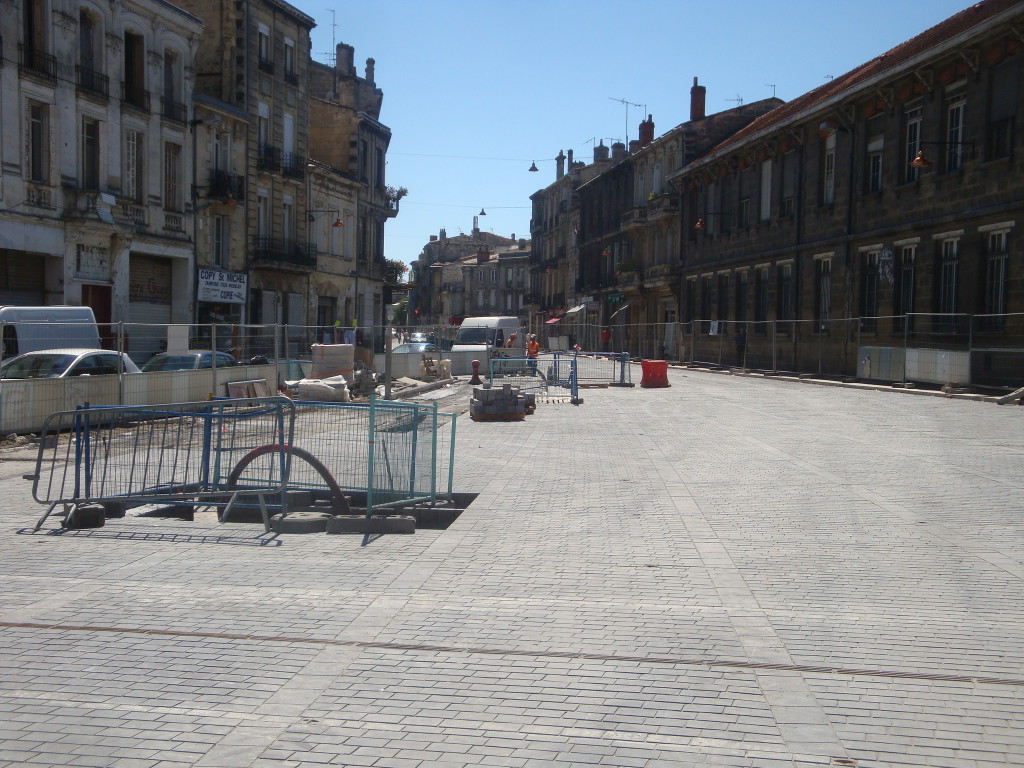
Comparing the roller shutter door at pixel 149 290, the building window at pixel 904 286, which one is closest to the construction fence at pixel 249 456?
the roller shutter door at pixel 149 290

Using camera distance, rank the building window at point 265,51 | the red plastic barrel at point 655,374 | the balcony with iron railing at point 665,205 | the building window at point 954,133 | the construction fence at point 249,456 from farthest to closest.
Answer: the balcony with iron railing at point 665,205 → the building window at point 265,51 → the red plastic barrel at point 655,374 → the building window at point 954,133 → the construction fence at point 249,456

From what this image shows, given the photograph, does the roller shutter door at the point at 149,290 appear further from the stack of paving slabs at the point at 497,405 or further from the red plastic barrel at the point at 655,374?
the red plastic barrel at the point at 655,374

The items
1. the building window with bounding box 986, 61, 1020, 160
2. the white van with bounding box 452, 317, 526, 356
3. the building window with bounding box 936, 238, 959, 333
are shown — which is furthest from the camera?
the white van with bounding box 452, 317, 526, 356

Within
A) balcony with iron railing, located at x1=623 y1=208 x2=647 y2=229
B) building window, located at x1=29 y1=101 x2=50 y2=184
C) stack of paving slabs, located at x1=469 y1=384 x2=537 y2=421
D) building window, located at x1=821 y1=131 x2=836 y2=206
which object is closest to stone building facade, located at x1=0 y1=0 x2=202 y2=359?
building window, located at x1=29 y1=101 x2=50 y2=184

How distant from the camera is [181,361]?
19.5 metres

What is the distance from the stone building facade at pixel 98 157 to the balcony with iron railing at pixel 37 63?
35mm

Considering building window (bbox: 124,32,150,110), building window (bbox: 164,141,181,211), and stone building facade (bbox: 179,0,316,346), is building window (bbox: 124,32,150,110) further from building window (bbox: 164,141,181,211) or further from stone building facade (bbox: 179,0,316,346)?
stone building facade (bbox: 179,0,316,346)

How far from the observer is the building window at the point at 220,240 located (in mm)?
35156

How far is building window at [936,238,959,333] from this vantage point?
25.8 meters

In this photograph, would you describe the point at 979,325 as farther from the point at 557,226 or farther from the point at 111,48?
the point at 557,226

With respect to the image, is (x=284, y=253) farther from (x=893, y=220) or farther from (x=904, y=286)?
(x=904, y=286)

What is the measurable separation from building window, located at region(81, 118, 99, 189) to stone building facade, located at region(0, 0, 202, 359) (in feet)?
0.11

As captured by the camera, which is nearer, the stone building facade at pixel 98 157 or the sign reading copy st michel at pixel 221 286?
the stone building facade at pixel 98 157

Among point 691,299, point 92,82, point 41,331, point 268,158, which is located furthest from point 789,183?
point 41,331
